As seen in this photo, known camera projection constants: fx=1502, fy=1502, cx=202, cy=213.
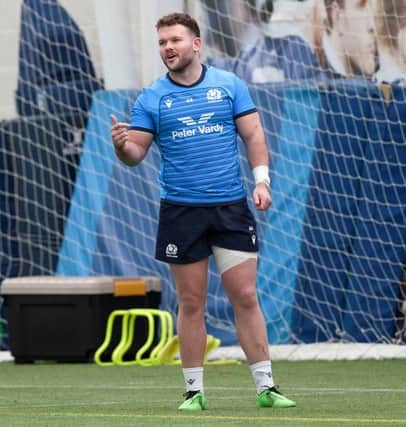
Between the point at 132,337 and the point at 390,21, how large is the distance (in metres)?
2.82

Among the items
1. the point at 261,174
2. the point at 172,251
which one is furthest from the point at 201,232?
the point at 261,174

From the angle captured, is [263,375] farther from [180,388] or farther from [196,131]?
[180,388]

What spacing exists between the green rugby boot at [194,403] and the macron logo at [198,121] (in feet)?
3.45

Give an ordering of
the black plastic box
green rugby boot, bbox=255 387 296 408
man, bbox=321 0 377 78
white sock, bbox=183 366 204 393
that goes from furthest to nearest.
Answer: man, bbox=321 0 377 78 < the black plastic box < white sock, bbox=183 366 204 393 < green rugby boot, bbox=255 387 296 408

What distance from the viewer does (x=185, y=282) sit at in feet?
19.3

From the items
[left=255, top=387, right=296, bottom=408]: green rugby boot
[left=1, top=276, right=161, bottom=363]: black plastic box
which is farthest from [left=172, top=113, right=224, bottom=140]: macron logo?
[left=1, top=276, right=161, bottom=363]: black plastic box

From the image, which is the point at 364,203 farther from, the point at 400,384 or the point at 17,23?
→ the point at 17,23

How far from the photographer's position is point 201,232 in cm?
584

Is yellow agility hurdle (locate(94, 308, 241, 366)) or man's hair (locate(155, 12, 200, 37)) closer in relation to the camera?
man's hair (locate(155, 12, 200, 37))

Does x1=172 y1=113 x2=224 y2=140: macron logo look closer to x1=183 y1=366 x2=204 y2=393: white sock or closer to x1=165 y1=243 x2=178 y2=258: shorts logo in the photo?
x1=165 y1=243 x2=178 y2=258: shorts logo

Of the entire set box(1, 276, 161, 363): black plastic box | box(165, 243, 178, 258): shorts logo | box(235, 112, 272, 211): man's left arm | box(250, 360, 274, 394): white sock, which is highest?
box(235, 112, 272, 211): man's left arm

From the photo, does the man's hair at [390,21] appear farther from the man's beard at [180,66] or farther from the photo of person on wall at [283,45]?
the man's beard at [180,66]

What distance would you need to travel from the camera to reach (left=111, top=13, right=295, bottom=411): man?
5832mm

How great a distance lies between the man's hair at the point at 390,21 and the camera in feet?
33.9
